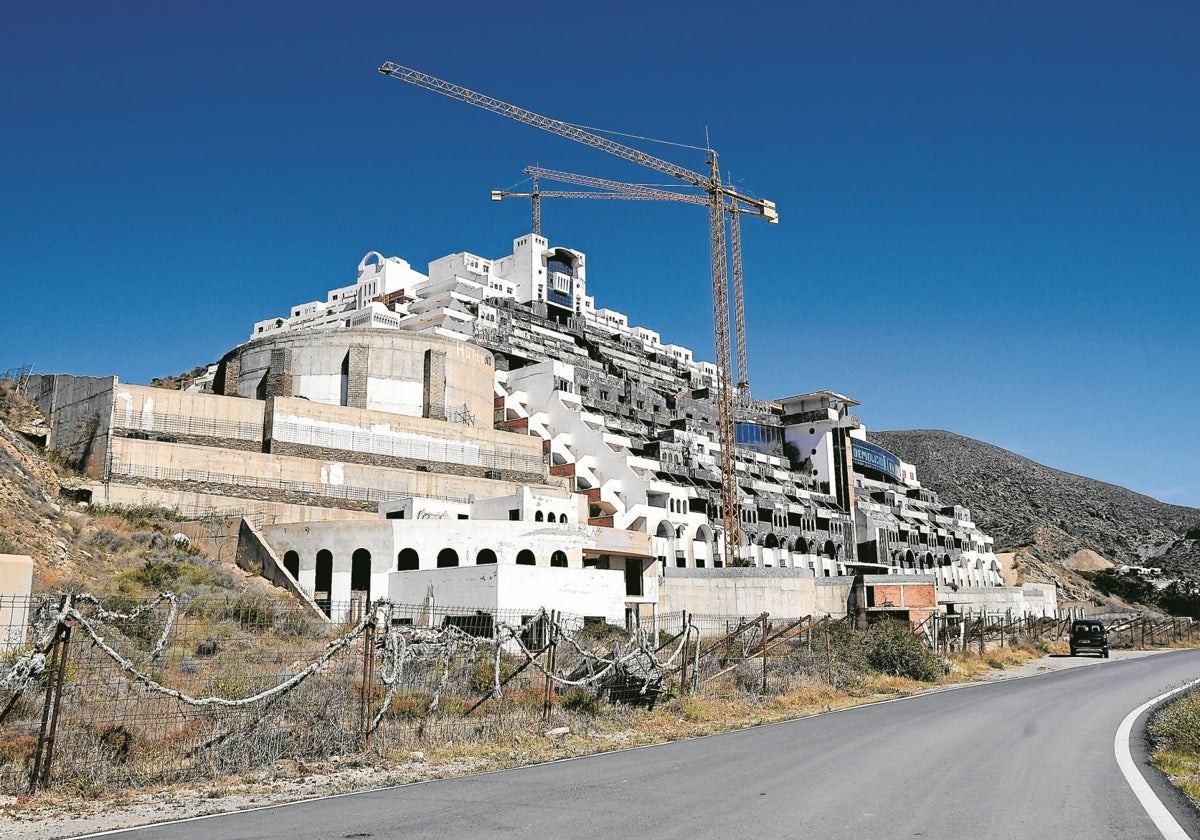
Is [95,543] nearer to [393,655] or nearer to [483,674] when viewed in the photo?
[483,674]

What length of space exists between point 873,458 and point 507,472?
2253 inches

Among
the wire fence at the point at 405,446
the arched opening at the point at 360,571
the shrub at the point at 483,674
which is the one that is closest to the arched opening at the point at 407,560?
the arched opening at the point at 360,571

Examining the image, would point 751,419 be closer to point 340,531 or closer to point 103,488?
point 340,531

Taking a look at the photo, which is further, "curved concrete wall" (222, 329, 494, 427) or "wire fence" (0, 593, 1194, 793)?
"curved concrete wall" (222, 329, 494, 427)

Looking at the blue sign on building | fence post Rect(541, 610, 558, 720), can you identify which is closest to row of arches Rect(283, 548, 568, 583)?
fence post Rect(541, 610, 558, 720)

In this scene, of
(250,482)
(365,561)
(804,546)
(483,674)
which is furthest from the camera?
(804,546)

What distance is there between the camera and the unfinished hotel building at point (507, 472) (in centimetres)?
5188

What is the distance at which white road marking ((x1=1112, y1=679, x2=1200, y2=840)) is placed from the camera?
9.59 metres

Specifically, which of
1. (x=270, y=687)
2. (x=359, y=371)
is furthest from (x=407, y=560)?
(x=270, y=687)

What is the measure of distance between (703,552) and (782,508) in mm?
14429

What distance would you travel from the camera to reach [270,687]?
56.0 feet

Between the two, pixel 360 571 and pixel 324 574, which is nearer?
pixel 360 571

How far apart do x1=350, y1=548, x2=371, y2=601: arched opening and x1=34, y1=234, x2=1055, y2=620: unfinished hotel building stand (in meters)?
0.14

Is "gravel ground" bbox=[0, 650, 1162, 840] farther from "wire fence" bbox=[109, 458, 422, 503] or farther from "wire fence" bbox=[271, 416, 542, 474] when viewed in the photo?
"wire fence" bbox=[271, 416, 542, 474]
